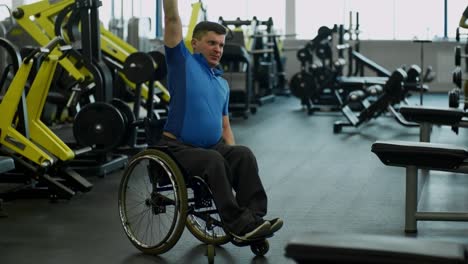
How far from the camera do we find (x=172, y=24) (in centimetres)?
346

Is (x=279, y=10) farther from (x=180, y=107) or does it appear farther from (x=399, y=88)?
(x=180, y=107)

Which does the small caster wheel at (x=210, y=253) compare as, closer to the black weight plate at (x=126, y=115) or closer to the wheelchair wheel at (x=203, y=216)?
the wheelchair wheel at (x=203, y=216)

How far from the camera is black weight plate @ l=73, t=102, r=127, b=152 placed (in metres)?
5.56

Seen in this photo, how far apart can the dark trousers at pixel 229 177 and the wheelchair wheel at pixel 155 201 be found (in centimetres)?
8

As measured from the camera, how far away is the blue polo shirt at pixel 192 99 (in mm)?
3516

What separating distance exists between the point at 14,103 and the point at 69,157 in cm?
46

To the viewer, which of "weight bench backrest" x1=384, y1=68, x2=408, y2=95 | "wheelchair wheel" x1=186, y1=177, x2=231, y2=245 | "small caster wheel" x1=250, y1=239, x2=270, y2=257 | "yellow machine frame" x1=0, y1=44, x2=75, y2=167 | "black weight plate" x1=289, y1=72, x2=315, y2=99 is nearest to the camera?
"wheelchair wheel" x1=186, y1=177, x2=231, y2=245

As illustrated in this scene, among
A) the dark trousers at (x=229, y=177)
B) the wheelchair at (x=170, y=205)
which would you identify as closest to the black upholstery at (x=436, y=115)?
the wheelchair at (x=170, y=205)

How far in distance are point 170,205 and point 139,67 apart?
256 centimetres

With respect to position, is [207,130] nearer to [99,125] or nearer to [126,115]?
[99,125]

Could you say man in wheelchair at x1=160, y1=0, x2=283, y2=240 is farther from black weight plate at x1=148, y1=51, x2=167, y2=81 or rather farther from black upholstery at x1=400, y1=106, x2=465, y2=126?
black weight plate at x1=148, y1=51, x2=167, y2=81

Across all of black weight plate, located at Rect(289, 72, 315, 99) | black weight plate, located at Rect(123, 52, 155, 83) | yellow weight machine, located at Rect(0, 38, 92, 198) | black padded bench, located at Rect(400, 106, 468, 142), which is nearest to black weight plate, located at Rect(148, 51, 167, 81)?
black weight plate, located at Rect(123, 52, 155, 83)

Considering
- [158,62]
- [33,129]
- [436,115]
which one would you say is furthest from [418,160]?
[158,62]

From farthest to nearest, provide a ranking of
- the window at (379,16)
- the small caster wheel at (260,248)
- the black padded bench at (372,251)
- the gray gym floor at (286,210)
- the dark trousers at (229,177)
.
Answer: the window at (379,16)
the gray gym floor at (286,210)
the small caster wheel at (260,248)
the dark trousers at (229,177)
the black padded bench at (372,251)
